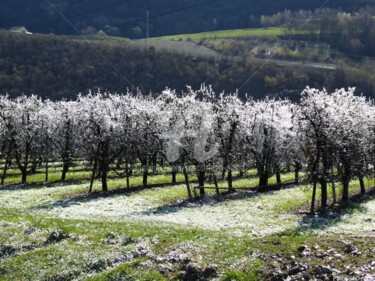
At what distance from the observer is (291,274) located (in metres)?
20.5

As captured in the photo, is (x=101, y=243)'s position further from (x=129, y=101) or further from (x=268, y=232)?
(x=129, y=101)

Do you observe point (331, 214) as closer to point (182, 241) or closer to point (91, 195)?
point (182, 241)

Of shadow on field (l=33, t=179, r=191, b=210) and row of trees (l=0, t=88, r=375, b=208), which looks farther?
shadow on field (l=33, t=179, r=191, b=210)

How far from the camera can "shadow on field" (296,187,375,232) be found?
105 feet

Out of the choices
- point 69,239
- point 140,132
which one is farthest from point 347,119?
point 140,132

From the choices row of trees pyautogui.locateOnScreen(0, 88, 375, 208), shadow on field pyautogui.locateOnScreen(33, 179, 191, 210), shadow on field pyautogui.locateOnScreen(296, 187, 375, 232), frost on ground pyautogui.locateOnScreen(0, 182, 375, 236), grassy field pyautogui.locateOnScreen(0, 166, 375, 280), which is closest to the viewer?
grassy field pyautogui.locateOnScreen(0, 166, 375, 280)

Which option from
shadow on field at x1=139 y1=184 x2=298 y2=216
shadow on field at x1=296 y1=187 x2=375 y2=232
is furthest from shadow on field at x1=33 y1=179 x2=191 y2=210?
shadow on field at x1=296 y1=187 x2=375 y2=232

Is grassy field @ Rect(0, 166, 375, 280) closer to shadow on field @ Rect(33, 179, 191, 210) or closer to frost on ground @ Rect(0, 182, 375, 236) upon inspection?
frost on ground @ Rect(0, 182, 375, 236)

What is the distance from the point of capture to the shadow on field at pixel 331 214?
32.1 meters

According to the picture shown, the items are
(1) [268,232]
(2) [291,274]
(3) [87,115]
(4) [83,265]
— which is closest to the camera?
(2) [291,274]

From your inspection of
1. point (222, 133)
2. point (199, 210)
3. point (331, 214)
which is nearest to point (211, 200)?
point (199, 210)

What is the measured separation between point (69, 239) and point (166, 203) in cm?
1941

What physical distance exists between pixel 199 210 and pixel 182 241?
1526 cm

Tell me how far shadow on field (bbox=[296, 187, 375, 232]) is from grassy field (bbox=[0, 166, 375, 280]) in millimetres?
85
